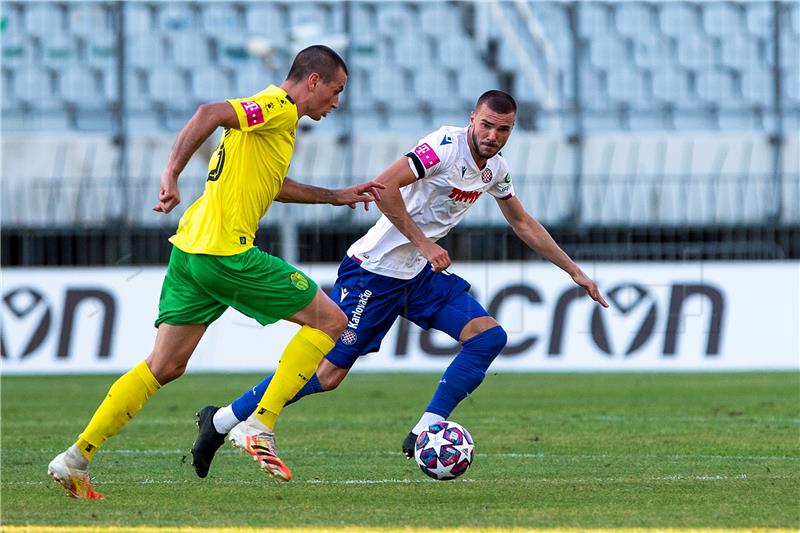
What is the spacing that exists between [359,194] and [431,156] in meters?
0.60

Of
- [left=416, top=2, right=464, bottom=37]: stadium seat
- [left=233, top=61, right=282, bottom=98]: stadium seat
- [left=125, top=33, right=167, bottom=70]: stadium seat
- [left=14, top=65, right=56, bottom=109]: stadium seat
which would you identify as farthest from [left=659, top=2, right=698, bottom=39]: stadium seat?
[left=14, top=65, right=56, bottom=109]: stadium seat

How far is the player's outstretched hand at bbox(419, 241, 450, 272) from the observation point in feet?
24.6

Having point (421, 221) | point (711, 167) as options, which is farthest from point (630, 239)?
point (421, 221)

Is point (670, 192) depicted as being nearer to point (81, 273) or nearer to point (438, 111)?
point (438, 111)

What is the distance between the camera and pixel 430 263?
7879mm

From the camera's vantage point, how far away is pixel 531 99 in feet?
82.9

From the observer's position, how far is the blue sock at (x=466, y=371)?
8.02 meters

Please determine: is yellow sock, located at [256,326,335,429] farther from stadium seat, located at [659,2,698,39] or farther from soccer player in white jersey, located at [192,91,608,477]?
stadium seat, located at [659,2,698,39]

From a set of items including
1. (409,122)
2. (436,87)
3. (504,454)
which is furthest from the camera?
(436,87)

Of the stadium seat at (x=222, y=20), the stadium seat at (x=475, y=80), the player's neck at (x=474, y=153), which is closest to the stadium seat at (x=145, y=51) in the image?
the stadium seat at (x=222, y=20)

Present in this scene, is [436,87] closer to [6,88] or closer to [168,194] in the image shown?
[6,88]

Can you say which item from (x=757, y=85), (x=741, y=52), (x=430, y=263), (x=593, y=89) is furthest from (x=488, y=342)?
(x=741, y=52)

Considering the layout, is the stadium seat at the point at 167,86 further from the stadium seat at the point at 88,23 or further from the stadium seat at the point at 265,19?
the stadium seat at the point at 265,19

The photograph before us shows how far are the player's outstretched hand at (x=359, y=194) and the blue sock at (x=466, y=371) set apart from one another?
1083mm
